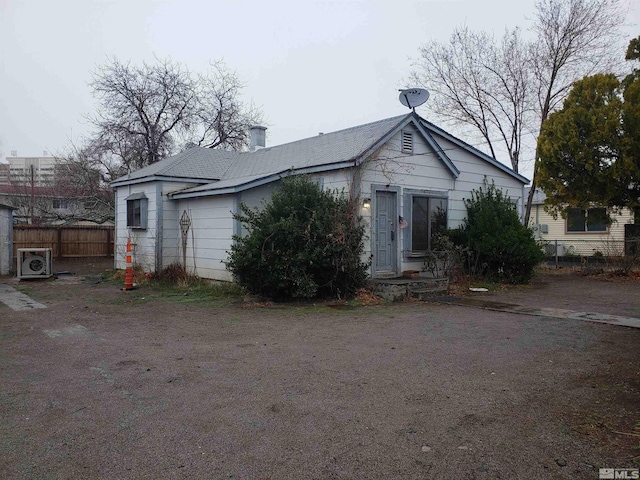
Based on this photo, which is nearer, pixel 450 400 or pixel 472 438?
pixel 472 438

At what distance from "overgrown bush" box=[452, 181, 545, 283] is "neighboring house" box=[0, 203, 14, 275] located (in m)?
14.7

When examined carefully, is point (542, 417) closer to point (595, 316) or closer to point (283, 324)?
point (283, 324)

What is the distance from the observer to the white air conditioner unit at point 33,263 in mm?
15109

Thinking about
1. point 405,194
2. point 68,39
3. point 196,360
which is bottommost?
point 196,360

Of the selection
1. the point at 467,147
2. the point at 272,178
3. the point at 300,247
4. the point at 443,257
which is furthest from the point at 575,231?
the point at 300,247

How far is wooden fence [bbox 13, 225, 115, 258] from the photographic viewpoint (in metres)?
21.8

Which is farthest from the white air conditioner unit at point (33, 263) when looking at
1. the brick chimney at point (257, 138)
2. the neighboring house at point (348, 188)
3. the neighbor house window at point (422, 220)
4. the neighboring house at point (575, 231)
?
the neighboring house at point (575, 231)

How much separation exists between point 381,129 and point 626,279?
30.3ft

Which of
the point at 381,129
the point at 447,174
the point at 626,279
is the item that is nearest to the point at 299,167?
the point at 381,129

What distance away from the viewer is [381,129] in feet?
42.8

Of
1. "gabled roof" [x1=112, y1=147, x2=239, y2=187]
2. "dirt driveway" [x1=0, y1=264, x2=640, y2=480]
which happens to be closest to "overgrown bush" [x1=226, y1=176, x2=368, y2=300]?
"dirt driveway" [x1=0, y1=264, x2=640, y2=480]

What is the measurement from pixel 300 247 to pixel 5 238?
39.7 feet

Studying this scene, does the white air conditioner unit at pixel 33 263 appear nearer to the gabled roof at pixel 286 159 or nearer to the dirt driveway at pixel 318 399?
the gabled roof at pixel 286 159

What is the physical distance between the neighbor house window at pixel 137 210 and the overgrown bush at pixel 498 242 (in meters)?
9.48
